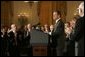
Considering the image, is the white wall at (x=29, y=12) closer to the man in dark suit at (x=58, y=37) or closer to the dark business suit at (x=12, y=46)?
the dark business suit at (x=12, y=46)

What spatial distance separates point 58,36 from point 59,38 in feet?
0.11

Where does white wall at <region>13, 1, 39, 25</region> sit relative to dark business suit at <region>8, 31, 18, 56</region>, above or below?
above

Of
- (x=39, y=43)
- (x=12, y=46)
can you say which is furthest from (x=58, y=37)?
(x=12, y=46)

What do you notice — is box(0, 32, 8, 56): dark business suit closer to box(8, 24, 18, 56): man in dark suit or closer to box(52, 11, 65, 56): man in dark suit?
box(8, 24, 18, 56): man in dark suit

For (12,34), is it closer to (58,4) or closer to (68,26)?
(68,26)

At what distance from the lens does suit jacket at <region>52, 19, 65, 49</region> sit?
441cm

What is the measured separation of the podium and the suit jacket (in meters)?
0.15

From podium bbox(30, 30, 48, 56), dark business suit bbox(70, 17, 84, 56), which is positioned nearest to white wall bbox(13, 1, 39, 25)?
podium bbox(30, 30, 48, 56)

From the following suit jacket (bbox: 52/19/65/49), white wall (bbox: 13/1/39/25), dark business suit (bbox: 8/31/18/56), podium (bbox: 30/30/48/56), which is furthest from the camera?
white wall (bbox: 13/1/39/25)

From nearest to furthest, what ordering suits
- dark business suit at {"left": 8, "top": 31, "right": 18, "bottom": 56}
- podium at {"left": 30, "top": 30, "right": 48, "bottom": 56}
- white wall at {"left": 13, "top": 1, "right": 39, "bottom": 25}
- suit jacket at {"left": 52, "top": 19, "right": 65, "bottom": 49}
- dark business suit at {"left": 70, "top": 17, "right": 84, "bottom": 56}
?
1. dark business suit at {"left": 70, "top": 17, "right": 84, "bottom": 56}
2. podium at {"left": 30, "top": 30, "right": 48, "bottom": 56}
3. suit jacket at {"left": 52, "top": 19, "right": 65, "bottom": 49}
4. dark business suit at {"left": 8, "top": 31, "right": 18, "bottom": 56}
5. white wall at {"left": 13, "top": 1, "right": 39, "bottom": 25}

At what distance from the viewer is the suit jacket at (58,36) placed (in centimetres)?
441

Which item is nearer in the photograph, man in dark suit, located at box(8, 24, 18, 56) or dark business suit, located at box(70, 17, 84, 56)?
dark business suit, located at box(70, 17, 84, 56)

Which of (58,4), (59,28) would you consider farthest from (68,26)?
(58,4)

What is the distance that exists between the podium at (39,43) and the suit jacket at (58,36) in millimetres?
153
